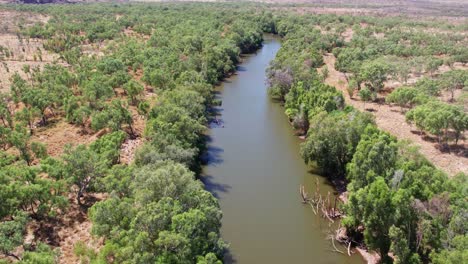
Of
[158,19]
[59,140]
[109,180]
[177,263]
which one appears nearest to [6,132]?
[59,140]

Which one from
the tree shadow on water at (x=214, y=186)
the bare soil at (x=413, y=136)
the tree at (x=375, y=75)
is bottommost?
the tree shadow on water at (x=214, y=186)

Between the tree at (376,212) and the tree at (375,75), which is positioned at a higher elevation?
the tree at (375,75)

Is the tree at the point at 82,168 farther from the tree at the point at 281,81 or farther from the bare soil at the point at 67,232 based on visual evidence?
the tree at the point at 281,81

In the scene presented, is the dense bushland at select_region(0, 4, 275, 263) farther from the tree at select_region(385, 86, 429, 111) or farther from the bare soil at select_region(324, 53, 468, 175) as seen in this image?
the tree at select_region(385, 86, 429, 111)

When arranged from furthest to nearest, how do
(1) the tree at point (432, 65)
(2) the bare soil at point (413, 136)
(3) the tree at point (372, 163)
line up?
(1) the tree at point (432, 65) < (2) the bare soil at point (413, 136) < (3) the tree at point (372, 163)

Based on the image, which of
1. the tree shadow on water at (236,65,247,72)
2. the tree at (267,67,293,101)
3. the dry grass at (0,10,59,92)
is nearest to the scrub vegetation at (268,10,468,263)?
the tree at (267,67,293,101)

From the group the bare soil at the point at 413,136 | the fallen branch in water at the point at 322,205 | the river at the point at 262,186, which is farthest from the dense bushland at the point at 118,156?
the bare soil at the point at 413,136

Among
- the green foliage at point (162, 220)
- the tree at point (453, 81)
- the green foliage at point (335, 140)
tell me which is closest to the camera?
the green foliage at point (162, 220)
